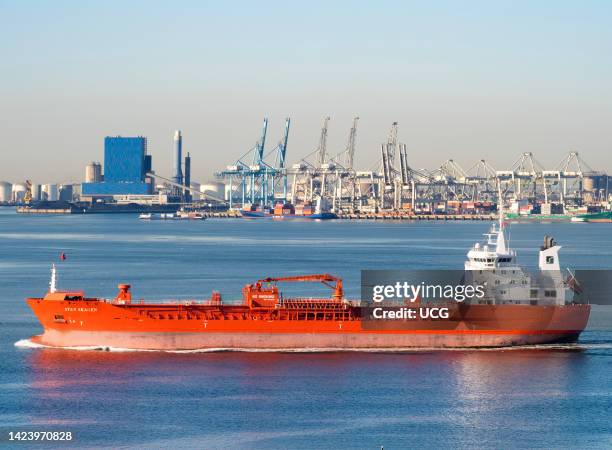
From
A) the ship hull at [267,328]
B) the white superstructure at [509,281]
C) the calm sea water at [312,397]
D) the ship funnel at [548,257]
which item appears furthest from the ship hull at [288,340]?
the ship funnel at [548,257]

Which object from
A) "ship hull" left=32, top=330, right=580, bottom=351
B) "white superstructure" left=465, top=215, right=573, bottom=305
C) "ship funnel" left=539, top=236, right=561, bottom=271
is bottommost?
"ship hull" left=32, top=330, right=580, bottom=351

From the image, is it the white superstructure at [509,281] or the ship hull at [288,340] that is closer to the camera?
the ship hull at [288,340]

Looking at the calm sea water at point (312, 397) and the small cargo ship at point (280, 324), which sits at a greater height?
the small cargo ship at point (280, 324)

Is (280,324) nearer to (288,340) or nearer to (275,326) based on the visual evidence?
(275,326)

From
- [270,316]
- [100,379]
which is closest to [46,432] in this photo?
[100,379]

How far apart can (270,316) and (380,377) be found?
19.2 ft

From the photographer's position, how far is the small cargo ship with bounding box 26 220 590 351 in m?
41.4

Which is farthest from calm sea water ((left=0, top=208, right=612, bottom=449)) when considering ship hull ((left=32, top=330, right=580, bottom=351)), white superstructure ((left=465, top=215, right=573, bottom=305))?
white superstructure ((left=465, top=215, right=573, bottom=305))

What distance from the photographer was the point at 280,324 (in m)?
41.3

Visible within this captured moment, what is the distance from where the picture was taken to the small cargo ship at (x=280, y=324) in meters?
41.4

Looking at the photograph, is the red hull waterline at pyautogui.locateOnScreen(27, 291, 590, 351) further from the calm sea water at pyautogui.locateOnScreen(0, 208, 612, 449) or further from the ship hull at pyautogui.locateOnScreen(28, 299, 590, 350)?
the calm sea water at pyautogui.locateOnScreen(0, 208, 612, 449)

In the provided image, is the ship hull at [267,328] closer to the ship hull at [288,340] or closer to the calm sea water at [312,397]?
the ship hull at [288,340]

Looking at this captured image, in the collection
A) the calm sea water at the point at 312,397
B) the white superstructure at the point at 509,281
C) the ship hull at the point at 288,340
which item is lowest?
the calm sea water at the point at 312,397

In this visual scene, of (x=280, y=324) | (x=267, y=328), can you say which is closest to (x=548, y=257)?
(x=280, y=324)
